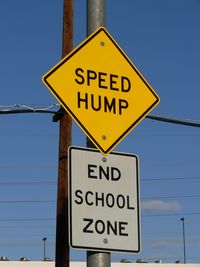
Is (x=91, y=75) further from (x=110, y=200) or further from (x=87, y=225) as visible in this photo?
(x=87, y=225)

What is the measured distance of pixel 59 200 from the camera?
16594 mm

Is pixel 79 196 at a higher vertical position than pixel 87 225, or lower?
higher

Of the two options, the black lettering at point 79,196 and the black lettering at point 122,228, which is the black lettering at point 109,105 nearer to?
the black lettering at point 79,196

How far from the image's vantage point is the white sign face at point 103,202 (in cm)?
529

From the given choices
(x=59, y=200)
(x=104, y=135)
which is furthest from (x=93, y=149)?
(x=59, y=200)

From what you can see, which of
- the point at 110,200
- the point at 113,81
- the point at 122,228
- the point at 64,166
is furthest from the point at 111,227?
the point at 64,166

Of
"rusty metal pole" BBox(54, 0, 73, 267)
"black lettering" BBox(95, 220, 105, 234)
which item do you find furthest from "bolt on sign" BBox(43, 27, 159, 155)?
"rusty metal pole" BBox(54, 0, 73, 267)

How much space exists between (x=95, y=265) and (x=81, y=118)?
44.6 inches

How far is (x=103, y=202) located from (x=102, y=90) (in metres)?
0.92

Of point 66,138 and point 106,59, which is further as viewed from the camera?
point 66,138

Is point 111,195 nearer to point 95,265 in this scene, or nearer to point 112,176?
point 112,176

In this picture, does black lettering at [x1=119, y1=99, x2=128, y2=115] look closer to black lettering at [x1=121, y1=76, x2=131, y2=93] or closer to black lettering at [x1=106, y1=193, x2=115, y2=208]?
black lettering at [x1=121, y1=76, x2=131, y2=93]

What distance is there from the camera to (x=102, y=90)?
5.78m

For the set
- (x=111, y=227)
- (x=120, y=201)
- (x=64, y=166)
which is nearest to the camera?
(x=111, y=227)
